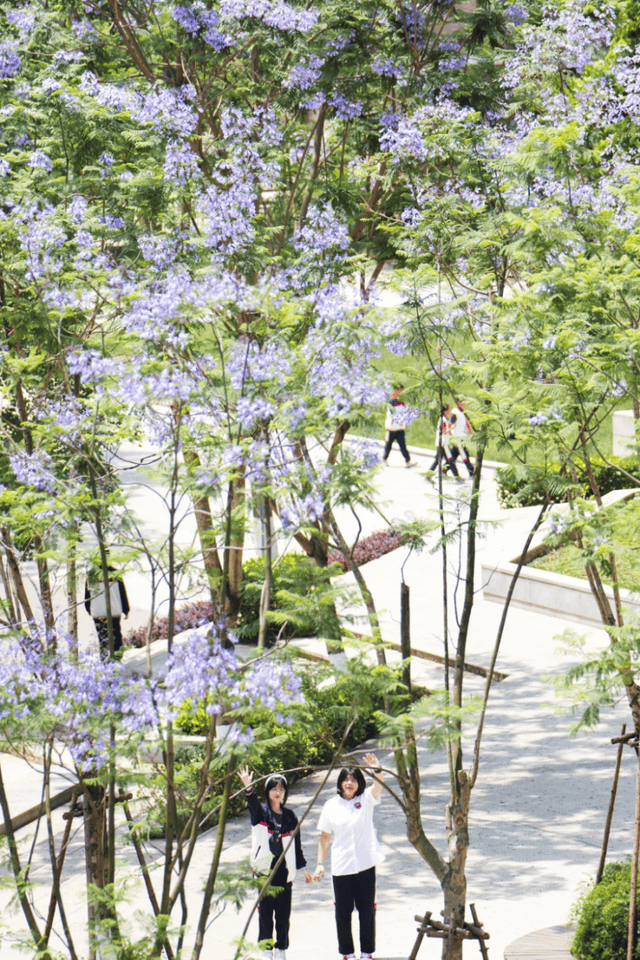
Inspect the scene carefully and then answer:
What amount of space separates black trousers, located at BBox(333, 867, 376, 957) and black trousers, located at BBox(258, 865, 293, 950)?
345 millimetres

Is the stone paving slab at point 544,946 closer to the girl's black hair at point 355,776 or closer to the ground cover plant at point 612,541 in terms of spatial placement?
the girl's black hair at point 355,776

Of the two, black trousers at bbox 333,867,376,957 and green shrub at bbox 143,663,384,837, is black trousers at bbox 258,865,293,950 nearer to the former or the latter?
black trousers at bbox 333,867,376,957

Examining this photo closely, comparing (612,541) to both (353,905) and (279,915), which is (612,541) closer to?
(353,905)

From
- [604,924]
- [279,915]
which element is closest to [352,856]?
[279,915]

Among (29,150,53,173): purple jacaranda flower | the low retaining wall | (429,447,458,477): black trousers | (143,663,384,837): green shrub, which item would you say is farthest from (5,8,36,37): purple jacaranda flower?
the low retaining wall

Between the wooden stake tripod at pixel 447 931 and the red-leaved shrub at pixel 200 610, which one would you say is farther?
the red-leaved shrub at pixel 200 610

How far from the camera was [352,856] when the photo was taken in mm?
7258

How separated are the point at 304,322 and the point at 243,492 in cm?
327

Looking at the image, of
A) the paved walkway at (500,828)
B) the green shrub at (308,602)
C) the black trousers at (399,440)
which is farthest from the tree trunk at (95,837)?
the black trousers at (399,440)

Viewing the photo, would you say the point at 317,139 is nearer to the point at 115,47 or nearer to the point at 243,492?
the point at 115,47

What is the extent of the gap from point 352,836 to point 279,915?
75 centimetres

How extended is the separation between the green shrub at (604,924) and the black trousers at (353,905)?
1.36 metres

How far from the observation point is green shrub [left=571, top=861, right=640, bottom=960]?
22.3 feet

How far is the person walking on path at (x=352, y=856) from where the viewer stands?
727 centimetres
